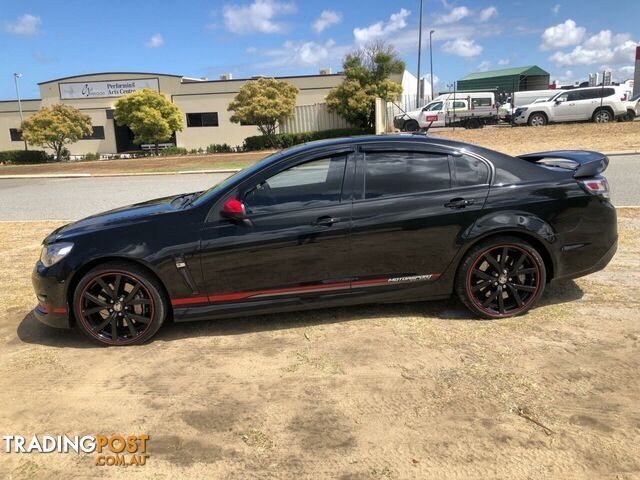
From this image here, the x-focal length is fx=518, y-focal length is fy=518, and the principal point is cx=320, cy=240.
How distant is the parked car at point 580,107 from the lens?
2454 cm

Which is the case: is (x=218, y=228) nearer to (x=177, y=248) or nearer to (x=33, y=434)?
(x=177, y=248)

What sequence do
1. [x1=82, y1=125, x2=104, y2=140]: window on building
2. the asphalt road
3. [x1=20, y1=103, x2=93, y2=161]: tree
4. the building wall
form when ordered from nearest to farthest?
the asphalt road → [x1=20, y1=103, x2=93, y2=161]: tree → the building wall → [x1=82, y1=125, x2=104, y2=140]: window on building

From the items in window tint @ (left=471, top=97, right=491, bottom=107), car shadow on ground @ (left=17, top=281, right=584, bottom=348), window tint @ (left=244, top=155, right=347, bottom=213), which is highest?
window tint @ (left=471, top=97, right=491, bottom=107)

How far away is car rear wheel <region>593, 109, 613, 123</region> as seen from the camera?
24672 mm

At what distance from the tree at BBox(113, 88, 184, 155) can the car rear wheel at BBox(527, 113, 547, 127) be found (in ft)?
72.7

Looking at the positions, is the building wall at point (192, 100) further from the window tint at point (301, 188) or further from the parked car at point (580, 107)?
the window tint at point (301, 188)

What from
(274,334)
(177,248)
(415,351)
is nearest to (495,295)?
(415,351)

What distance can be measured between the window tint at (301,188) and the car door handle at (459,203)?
0.90 m

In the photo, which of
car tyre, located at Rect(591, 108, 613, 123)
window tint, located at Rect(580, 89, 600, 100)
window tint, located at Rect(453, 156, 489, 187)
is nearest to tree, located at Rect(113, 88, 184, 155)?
window tint, located at Rect(580, 89, 600, 100)

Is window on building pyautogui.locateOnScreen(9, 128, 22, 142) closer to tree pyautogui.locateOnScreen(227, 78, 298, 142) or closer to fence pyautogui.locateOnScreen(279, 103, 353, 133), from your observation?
tree pyautogui.locateOnScreen(227, 78, 298, 142)

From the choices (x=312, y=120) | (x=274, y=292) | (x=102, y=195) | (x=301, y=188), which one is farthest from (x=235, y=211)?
(x=312, y=120)

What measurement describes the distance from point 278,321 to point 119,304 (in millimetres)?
1329

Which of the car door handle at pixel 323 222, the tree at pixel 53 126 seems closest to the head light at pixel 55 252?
the car door handle at pixel 323 222

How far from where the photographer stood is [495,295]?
14.3 ft
